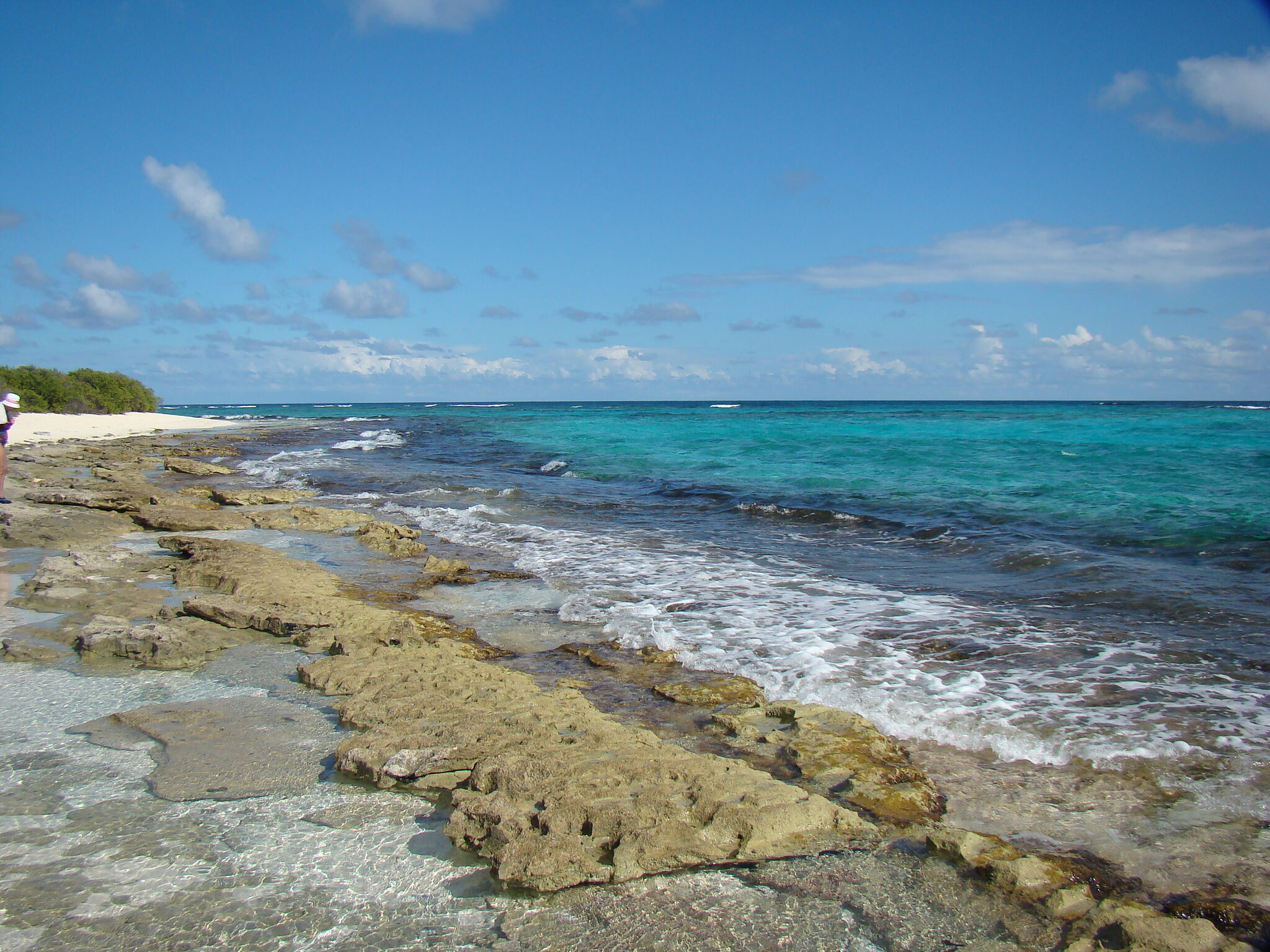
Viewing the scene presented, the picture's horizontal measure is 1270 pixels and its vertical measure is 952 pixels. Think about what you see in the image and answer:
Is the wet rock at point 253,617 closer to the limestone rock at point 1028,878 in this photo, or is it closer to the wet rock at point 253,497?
the limestone rock at point 1028,878

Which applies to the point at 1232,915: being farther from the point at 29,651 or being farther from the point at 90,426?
the point at 90,426

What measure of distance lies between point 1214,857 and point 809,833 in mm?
1579

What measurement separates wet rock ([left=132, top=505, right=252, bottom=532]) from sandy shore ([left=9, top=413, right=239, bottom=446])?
54.6 feet

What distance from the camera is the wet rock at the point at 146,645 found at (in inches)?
188

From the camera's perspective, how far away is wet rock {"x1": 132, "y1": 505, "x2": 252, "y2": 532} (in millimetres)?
9684

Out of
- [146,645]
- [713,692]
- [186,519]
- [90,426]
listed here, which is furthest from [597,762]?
[90,426]

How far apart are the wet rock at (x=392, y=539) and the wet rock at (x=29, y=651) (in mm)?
3876

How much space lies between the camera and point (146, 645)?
483cm

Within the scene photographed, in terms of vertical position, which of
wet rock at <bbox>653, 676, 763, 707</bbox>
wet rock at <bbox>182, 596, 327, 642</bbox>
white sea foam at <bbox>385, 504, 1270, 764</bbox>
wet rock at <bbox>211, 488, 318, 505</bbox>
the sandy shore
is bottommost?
white sea foam at <bbox>385, 504, 1270, 764</bbox>

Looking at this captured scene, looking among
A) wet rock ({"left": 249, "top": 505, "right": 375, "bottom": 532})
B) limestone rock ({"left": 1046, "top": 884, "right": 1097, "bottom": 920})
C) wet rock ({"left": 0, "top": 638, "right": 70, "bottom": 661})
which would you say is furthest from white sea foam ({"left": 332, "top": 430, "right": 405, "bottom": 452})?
limestone rock ({"left": 1046, "top": 884, "right": 1097, "bottom": 920})

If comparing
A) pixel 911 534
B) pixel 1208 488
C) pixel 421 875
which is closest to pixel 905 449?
pixel 1208 488

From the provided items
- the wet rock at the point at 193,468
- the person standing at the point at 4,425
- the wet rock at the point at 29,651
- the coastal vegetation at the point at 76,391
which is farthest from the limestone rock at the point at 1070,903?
the coastal vegetation at the point at 76,391

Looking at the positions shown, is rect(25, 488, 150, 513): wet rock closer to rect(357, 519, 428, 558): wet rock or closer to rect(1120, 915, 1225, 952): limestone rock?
rect(357, 519, 428, 558): wet rock

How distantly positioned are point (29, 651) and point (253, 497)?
293 inches
